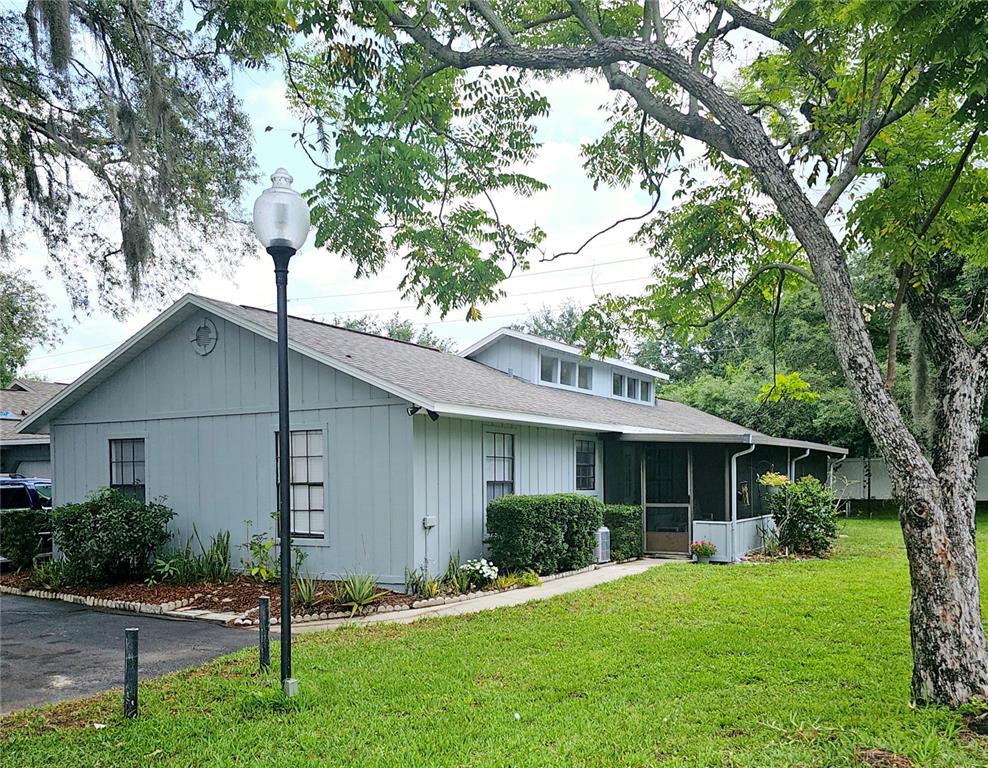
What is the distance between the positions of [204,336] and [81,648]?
5423 mm

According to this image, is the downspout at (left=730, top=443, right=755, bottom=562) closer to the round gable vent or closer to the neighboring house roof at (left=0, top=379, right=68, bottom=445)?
Answer: the round gable vent

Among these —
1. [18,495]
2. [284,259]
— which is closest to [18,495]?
[18,495]

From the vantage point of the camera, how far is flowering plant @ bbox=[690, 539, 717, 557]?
45.4 ft

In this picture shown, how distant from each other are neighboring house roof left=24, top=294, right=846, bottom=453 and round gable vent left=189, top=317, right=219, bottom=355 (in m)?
0.26

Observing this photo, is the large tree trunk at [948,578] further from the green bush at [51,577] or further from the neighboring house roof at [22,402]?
the neighboring house roof at [22,402]

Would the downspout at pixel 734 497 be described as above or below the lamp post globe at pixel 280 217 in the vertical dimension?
below

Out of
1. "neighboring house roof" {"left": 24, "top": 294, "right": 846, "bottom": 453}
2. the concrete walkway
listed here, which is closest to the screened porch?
"neighboring house roof" {"left": 24, "top": 294, "right": 846, "bottom": 453}

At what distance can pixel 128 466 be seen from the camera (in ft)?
42.8

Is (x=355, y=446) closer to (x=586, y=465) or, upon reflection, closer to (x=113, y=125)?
(x=113, y=125)

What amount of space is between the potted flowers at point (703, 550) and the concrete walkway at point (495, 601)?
1503mm

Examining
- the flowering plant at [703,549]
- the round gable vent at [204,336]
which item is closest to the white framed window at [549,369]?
the flowering plant at [703,549]

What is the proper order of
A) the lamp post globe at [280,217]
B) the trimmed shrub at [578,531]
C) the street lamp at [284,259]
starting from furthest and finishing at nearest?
the trimmed shrub at [578,531]
the lamp post globe at [280,217]
the street lamp at [284,259]

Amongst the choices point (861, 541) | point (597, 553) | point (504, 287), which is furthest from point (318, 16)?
point (861, 541)

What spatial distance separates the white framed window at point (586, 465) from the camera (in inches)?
577
